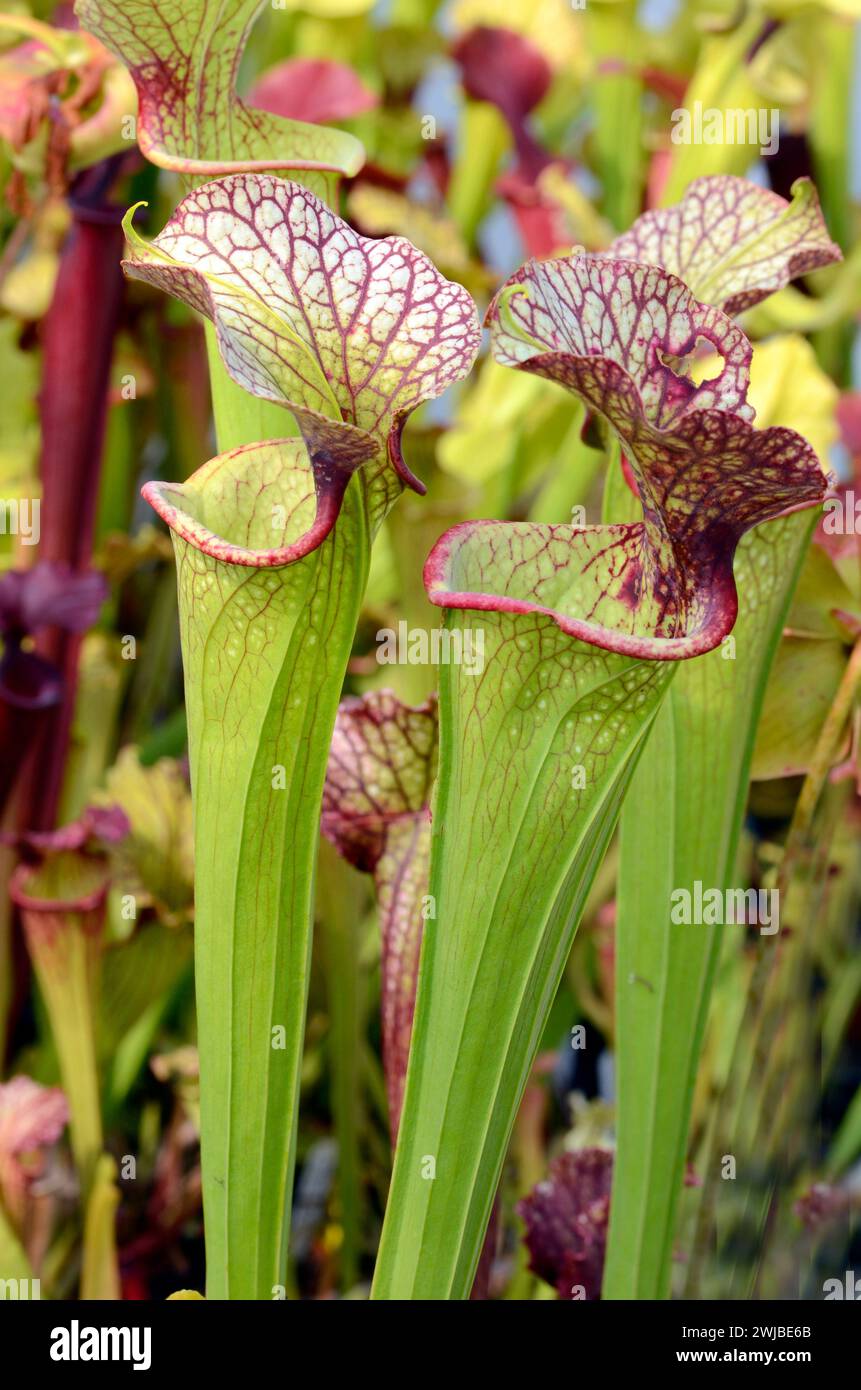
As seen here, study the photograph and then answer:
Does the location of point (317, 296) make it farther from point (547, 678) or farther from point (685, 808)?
point (685, 808)

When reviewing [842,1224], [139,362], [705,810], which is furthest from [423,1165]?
Answer: [139,362]

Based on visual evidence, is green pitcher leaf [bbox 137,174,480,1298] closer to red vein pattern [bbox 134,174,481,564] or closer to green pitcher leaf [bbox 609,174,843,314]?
red vein pattern [bbox 134,174,481,564]

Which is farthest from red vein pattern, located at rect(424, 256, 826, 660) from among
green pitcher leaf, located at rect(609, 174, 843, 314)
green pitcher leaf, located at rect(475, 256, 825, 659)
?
green pitcher leaf, located at rect(609, 174, 843, 314)

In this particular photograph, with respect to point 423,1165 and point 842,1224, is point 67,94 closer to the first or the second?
point 423,1165

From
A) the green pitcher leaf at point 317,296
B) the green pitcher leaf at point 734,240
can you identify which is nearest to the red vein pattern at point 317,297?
the green pitcher leaf at point 317,296

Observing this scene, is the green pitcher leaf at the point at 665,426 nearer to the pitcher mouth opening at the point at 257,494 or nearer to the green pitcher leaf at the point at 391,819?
the pitcher mouth opening at the point at 257,494

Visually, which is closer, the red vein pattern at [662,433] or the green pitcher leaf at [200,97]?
the red vein pattern at [662,433]
